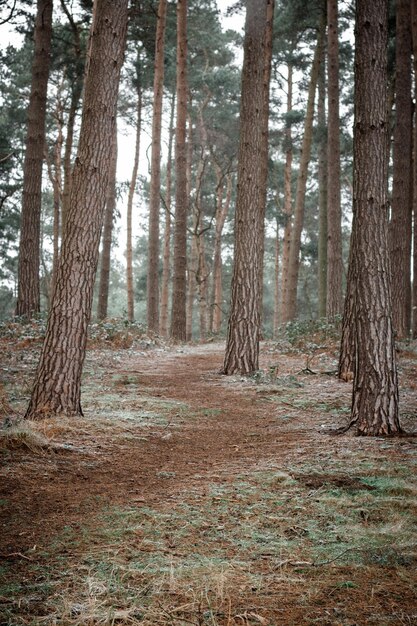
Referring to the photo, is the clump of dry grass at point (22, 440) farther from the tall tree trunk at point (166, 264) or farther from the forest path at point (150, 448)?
the tall tree trunk at point (166, 264)

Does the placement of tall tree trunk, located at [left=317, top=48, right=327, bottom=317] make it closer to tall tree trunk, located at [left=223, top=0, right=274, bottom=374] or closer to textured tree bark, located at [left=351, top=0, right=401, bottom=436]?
tall tree trunk, located at [left=223, top=0, right=274, bottom=374]

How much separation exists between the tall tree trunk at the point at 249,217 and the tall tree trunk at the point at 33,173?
594cm

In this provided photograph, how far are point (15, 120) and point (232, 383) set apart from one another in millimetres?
20101

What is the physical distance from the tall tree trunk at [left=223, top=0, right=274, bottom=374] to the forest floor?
2.97 meters

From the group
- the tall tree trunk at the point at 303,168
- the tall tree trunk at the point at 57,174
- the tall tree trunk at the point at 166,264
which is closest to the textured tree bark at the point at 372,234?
the tall tree trunk at the point at 303,168

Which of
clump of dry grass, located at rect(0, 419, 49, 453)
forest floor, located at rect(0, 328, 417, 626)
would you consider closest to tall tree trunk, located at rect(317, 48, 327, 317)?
forest floor, located at rect(0, 328, 417, 626)

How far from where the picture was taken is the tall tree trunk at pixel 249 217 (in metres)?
8.91

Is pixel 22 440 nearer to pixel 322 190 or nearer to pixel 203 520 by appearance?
pixel 203 520

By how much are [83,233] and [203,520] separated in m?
3.51

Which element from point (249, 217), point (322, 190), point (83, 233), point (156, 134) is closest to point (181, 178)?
point (156, 134)

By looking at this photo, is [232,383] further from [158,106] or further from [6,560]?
[158,106]

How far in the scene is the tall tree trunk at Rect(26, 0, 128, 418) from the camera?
5.33m

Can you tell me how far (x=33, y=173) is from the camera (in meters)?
12.7

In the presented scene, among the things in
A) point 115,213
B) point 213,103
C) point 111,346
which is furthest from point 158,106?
point 213,103
